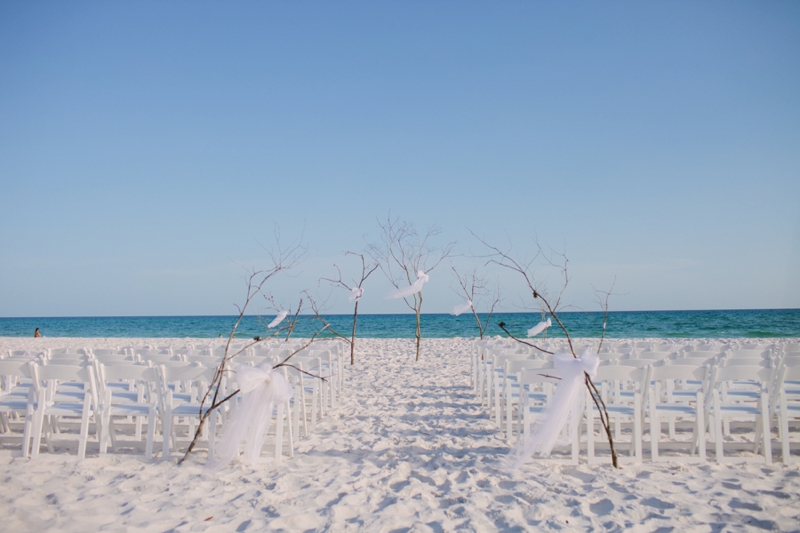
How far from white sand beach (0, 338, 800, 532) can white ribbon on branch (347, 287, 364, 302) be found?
6.76 m

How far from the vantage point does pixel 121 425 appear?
200 inches

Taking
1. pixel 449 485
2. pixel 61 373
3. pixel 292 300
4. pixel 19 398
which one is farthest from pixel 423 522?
pixel 292 300

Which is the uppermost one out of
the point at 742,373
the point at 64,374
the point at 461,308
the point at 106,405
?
the point at 461,308

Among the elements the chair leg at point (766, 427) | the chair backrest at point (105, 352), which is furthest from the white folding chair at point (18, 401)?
the chair leg at point (766, 427)

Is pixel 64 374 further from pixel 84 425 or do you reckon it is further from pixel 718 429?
pixel 718 429

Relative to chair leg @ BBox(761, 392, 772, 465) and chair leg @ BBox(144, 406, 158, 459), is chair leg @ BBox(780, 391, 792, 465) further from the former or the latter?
chair leg @ BBox(144, 406, 158, 459)

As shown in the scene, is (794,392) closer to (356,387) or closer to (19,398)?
(356,387)

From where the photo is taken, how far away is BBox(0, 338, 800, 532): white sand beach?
293cm

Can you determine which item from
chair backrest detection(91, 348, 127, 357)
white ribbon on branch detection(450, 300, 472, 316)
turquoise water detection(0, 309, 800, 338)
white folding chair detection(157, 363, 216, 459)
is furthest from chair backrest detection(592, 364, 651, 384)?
turquoise water detection(0, 309, 800, 338)

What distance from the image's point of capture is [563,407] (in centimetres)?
376

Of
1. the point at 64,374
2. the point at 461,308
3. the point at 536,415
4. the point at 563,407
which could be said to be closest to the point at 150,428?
the point at 64,374

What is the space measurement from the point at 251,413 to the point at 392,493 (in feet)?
4.08

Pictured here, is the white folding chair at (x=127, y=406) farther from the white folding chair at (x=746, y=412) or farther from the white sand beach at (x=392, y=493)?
the white folding chair at (x=746, y=412)

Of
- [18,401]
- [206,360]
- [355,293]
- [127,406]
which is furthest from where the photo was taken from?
[355,293]
